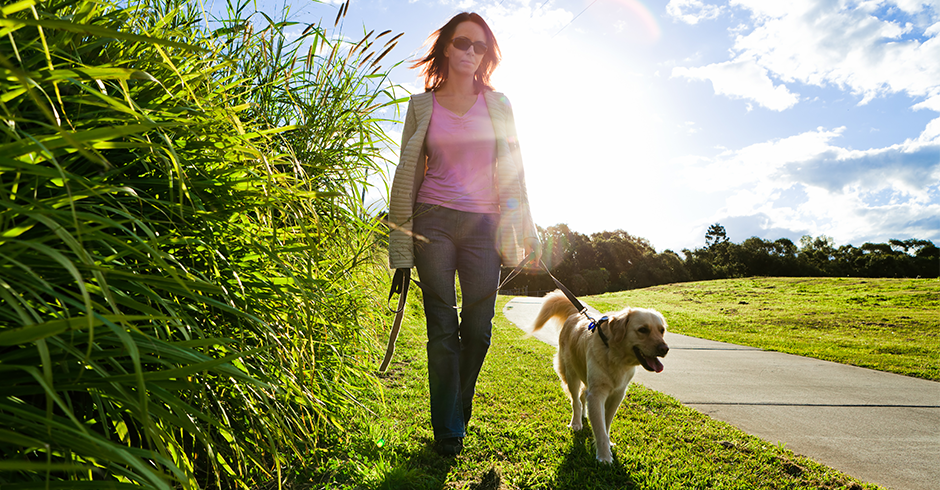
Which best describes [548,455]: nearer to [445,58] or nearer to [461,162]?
[461,162]

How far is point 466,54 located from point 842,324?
13618 millimetres

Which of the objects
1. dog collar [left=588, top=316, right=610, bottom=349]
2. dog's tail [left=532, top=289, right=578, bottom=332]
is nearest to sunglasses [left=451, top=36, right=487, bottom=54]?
dog collar [left=588, top=316, right=610, bottom=349]

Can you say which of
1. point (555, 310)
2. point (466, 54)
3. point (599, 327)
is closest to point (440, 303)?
point (599, 327)

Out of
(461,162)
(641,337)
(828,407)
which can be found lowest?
(828,407)

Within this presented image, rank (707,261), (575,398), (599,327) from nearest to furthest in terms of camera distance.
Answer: (599,327), (575,398), (707,261)

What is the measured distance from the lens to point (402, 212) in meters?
2.70

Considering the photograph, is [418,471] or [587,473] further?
[587,473]

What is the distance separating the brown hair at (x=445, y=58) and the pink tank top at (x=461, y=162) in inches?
11.8

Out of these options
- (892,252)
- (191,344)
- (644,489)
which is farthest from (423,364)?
(892,252)

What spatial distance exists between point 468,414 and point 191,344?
7.26 ft

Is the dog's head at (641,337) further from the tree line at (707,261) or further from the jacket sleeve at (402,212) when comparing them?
the tree line at (707,261)

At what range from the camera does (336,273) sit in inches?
83.8

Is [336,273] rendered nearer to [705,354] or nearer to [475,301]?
[475,301]

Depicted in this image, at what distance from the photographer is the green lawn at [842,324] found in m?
7.02
